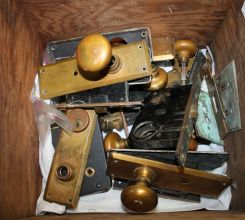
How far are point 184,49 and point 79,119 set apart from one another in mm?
385

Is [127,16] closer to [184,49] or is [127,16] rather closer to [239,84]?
[184,49]

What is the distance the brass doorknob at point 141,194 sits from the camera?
727 mm

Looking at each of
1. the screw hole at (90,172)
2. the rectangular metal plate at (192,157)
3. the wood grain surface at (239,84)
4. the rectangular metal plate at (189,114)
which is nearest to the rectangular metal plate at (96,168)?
the screw hole at (90,172)

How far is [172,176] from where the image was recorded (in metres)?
0.80

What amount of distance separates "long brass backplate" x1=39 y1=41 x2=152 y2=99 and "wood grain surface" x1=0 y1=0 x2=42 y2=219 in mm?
54

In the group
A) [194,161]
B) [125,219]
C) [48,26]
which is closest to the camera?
[125,219]

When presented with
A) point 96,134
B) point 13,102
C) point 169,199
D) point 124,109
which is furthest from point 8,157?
point 169,199

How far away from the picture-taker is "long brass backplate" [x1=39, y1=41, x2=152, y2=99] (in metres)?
0.88

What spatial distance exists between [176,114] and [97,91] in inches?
9.0

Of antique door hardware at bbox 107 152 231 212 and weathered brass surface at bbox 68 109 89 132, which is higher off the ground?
weathered brass surface at bbox 68 109 89 132

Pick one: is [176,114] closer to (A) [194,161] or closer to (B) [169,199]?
(A) [194,161]

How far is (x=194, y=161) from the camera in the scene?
860mm

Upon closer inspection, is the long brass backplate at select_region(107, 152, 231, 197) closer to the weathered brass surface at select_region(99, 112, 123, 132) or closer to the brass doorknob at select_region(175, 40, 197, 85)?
the weathered brass surface at select_region(99, 112, 123, 132)

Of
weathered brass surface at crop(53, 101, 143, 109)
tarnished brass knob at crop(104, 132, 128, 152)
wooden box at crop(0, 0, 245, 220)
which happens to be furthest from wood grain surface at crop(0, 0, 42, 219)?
tarnished brass knob at crop(104, 132, 128, 152)
